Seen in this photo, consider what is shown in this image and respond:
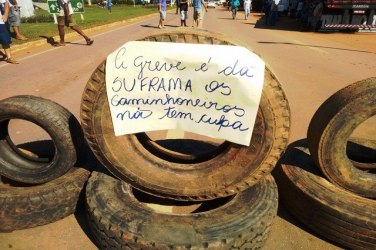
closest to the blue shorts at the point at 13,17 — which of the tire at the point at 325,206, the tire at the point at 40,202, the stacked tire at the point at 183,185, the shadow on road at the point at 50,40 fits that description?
the shadow on road at the point at 50,40

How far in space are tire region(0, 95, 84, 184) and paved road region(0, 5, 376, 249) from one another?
487 millimetres

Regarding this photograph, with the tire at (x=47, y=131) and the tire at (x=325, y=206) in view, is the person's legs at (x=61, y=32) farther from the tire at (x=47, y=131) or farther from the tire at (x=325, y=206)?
the tire at (x=325, y=206)

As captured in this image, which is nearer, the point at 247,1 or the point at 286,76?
the point at 286,76

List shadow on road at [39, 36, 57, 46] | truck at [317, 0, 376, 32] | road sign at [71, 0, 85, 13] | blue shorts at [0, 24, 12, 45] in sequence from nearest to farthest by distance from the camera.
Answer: blue shorts at [0, 24, 12, 45] → shadow on road at [39, 36, 57, 46] → truck at [317, 0, 376, 32] → road sign at [71, 0, 85, 13]

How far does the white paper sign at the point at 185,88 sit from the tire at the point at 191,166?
7cm

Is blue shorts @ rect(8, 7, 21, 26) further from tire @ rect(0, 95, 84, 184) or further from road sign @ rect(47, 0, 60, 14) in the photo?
tire @ rect(0, 95, 84, 184)

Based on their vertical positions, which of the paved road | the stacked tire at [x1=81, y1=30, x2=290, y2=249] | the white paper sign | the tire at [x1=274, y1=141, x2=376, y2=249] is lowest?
the paved road

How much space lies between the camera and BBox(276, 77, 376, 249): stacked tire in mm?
2598

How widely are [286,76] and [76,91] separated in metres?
5.27

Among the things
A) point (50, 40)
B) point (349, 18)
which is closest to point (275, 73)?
point (50, 40)

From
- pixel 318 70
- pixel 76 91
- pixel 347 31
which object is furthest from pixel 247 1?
pixel 76 91

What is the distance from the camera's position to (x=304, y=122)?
536 centimetres

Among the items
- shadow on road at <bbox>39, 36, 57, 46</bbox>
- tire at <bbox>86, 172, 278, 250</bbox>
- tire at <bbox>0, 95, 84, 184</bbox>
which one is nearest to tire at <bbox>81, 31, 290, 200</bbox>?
tire at <bbox>86, 172, 278, 250</bbox>

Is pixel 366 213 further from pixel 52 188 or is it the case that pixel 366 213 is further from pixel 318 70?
pixel 318 70
